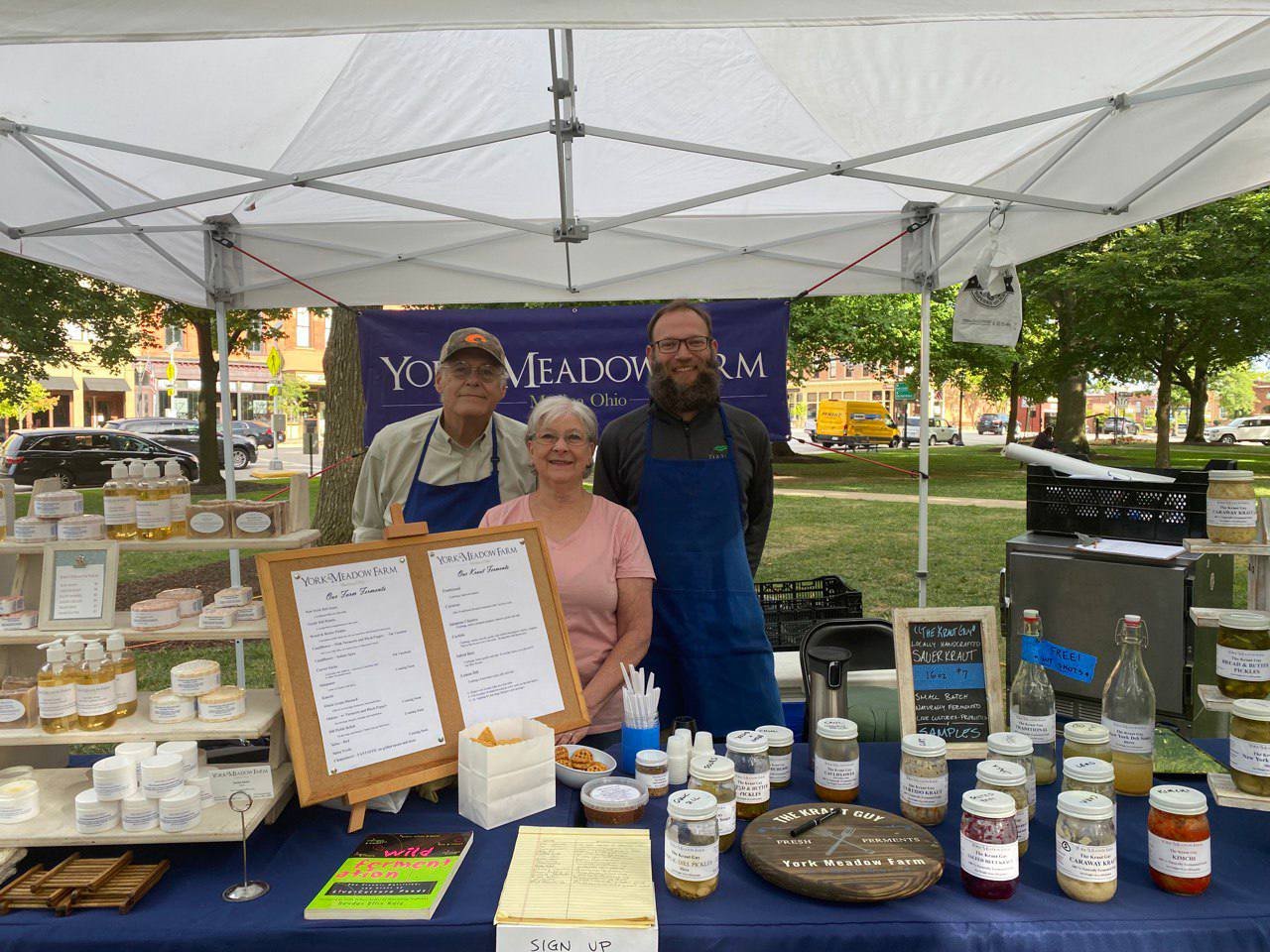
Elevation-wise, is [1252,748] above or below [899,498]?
above

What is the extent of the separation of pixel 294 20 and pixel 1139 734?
205cm

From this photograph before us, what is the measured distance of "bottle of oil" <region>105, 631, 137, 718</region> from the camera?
163 centimetres

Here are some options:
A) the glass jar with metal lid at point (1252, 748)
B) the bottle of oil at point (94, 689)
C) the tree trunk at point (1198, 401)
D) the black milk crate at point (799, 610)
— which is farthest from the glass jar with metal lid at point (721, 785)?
the tree trunk at point (1198, 401)

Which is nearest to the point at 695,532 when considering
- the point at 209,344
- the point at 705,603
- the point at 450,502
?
the point at 705,603

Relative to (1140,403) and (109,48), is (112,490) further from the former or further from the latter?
(1140,403)

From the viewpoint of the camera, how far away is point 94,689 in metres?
1.59

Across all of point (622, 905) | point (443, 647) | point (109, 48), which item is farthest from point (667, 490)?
point (109, 48)

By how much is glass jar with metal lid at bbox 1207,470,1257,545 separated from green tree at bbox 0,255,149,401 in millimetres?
11957

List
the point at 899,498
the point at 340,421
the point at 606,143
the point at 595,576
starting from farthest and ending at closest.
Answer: the point at 899,498, the point at 340,421, the point at 606,143, the point at 595,576

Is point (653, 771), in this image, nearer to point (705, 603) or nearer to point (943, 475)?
point (705, 603)

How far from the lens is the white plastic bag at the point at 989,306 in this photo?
3.50 metres

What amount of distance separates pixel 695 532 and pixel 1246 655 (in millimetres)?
1368

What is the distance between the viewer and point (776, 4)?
1.33 metres

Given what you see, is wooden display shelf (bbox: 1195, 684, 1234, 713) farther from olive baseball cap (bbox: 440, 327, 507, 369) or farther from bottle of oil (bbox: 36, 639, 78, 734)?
bottle of oil (bbox: 36, 639, 78, 734)
